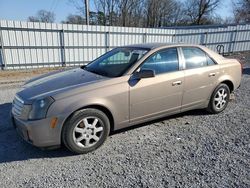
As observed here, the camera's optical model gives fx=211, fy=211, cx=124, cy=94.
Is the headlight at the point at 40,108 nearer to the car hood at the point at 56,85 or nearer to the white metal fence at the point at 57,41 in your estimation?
the car hood at the point at 56,85

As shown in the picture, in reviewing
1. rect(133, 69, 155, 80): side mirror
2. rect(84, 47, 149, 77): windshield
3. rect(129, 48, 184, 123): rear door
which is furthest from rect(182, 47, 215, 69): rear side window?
rect(133, 69, 155, 80): side mirror

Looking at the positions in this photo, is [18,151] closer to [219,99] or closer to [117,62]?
[117,62]

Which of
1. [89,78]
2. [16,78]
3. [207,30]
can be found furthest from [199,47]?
[207,30]

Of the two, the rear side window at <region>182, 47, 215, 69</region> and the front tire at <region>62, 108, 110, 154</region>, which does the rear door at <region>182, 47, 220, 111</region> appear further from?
the front tire at <region>62, 108, 110, 154</region>

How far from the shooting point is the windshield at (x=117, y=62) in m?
3.56

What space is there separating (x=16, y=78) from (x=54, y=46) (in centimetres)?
299

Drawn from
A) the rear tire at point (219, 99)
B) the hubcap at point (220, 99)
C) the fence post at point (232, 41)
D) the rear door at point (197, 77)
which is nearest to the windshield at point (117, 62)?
the rear door at point (197, 77)

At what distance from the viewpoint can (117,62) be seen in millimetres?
3924

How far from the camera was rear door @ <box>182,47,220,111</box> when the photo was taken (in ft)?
13.1

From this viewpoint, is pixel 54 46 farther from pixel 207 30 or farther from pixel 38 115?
pixel 207 30

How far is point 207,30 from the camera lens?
51.2 ft

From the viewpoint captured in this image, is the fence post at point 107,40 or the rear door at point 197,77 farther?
the fence post at point 107,40

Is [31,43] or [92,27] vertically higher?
[92,27]

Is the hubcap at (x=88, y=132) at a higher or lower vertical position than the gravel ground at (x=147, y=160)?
higher
